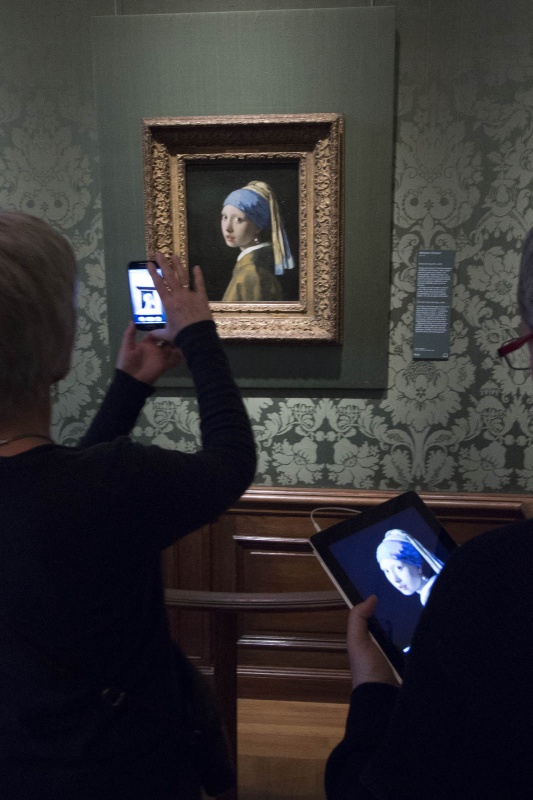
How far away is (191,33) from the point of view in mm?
2072

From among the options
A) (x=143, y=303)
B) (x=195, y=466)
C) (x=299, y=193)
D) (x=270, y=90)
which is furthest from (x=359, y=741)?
(x=270, y=90)

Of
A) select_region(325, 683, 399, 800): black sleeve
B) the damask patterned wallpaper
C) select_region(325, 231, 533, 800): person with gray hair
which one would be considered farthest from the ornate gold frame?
select_region(325, 231, 533, 800): person with gray hair

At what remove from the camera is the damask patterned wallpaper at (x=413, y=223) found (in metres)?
→ 2.06

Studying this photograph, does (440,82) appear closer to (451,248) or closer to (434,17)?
(434,17)

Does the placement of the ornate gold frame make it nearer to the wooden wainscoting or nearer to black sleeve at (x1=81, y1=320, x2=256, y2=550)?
the wooden wainscoting

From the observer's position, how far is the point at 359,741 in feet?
2.51

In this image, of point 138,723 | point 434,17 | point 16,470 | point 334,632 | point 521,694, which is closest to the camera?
point 521,694

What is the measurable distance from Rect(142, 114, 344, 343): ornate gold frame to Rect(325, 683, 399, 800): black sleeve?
1519 mm

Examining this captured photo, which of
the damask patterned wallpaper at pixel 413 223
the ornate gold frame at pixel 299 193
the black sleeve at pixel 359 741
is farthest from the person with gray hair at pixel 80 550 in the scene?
the damask patterned wallpaper at pixel 413 223

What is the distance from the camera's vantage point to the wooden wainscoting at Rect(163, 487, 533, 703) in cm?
234

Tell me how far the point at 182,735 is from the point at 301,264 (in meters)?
1.64

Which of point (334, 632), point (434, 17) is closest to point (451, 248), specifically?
point (434, 17)

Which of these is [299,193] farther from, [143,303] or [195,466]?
[195,466]

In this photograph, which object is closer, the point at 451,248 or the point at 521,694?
the point at 521,694
